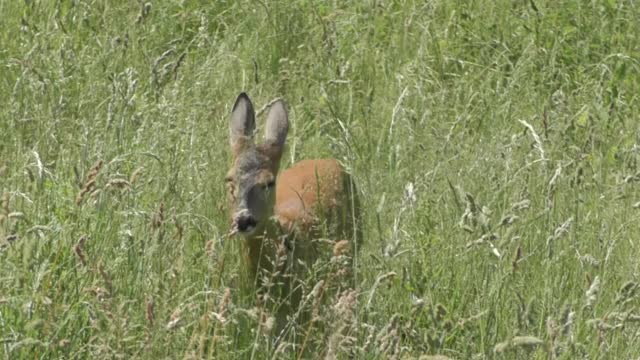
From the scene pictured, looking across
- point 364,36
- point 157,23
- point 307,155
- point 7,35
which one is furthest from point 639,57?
point 7,35

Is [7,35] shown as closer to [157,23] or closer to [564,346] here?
[157,23]

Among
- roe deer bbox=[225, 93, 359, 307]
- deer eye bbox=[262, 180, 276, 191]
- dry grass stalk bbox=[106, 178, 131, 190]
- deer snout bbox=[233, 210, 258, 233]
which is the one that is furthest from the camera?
deer eye bbox=[262, 180, 276, 191]

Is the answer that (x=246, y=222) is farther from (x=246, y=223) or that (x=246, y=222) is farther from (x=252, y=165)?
(x=252, y=165)

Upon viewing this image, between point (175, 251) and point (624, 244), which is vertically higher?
point (175, 251)

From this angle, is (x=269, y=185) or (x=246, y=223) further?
(x=269, y=185)

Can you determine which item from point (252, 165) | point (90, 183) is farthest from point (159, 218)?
point (252, 165)

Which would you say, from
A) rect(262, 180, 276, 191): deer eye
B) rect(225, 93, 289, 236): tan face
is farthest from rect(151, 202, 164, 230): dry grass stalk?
rect(262, 180, 276, 191): deer eye

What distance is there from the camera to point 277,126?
6.33m

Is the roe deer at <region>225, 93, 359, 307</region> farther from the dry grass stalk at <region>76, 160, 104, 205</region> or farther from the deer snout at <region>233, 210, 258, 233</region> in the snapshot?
the dry grass stalk at <region>76, 160, 104, 205</region>

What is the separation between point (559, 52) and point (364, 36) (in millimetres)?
975

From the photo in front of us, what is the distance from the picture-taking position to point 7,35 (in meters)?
7.39

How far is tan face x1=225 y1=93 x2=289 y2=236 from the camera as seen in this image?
567 centimetres

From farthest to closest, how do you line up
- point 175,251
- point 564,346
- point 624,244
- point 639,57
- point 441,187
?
point 639,57 → point 441,187 → point 624,244 → point 175,251 → point 564,346

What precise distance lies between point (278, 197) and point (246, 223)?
826 mm
